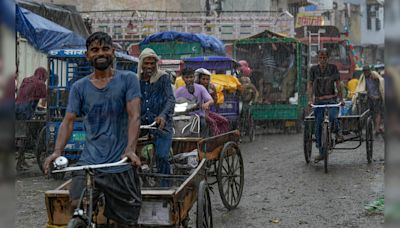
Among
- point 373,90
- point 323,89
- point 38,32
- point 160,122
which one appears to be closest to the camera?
point 160,122

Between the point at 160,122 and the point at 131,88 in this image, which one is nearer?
the point at 131,88

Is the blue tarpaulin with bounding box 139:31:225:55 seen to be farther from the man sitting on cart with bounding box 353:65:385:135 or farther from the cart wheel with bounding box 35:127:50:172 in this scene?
the cart wheel with bounding box 35:127:50:172

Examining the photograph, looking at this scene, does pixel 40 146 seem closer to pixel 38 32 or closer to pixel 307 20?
pixel 38 32

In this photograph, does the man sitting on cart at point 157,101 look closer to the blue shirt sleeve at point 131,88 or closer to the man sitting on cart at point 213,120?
the blue shirt sleeve at point 131,88

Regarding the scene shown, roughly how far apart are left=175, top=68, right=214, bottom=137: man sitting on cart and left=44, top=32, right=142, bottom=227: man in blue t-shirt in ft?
15.5

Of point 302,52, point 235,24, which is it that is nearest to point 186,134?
point 302,52

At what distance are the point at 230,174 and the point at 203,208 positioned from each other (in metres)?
2.38

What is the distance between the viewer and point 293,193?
8836 mm

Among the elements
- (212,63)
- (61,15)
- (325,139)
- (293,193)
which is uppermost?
(61,15)

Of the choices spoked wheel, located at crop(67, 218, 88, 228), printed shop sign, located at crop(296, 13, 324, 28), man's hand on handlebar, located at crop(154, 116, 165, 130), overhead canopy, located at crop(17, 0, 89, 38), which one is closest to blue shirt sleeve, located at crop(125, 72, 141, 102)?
spoked wheel, located at crop(67, 218, 88, 228)

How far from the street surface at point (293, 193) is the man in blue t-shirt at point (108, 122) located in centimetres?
274

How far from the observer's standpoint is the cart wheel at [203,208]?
16.6 feet

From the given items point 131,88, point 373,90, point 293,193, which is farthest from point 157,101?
point 373,90

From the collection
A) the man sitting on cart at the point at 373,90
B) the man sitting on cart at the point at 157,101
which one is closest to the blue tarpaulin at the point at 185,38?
the man sitting on cart at the point at 373,90
